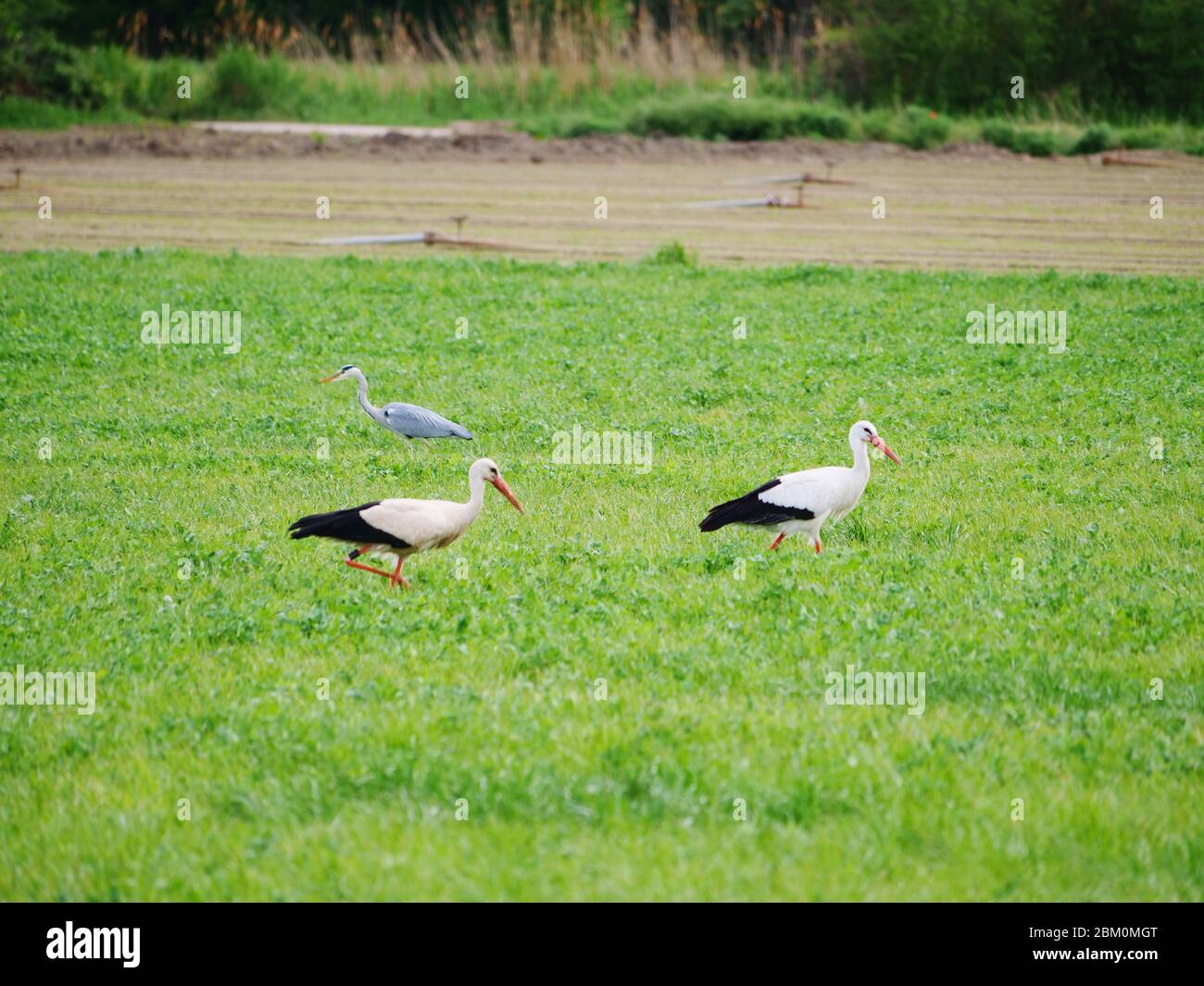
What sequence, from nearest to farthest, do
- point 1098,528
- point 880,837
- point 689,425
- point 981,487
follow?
point 880,837 → point 1098,528 → point 981,487 → point 689,425

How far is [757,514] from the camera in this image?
1024 centimetres

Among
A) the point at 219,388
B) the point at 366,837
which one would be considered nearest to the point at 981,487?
the point at 366,837

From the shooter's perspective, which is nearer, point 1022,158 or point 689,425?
point 689,425

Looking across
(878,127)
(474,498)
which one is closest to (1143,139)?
(878,127)

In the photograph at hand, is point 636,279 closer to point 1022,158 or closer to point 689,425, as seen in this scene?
point 689,425

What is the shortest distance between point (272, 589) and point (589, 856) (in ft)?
13.9

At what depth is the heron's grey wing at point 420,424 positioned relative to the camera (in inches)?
529

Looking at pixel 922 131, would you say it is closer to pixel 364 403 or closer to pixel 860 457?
pixel 364 403

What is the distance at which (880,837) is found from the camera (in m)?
6.05

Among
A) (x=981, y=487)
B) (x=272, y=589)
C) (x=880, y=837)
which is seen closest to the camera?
(x=880, y=837)

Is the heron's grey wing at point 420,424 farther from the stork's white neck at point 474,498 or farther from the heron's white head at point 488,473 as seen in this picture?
the stork's white neck at point 474,498

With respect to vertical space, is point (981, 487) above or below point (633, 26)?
below

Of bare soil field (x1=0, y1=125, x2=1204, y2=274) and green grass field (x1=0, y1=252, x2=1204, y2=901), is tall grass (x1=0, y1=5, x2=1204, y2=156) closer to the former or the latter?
bare soil field (x1=0, y1=125, x2=1204, y2=274)
